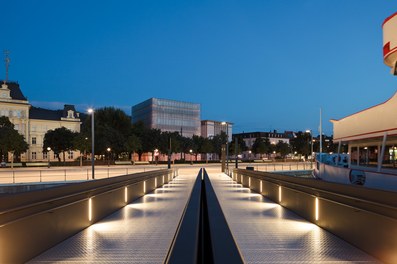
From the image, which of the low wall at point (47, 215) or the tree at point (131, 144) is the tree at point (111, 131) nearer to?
the tree at point (131, 144)

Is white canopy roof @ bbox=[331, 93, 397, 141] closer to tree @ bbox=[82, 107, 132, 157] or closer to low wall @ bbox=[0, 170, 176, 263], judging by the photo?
low wall @ bbox=[0, 170, 176, 263]

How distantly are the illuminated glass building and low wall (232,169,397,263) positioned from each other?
99.9 metres

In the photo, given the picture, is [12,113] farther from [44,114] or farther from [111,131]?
[111,131]

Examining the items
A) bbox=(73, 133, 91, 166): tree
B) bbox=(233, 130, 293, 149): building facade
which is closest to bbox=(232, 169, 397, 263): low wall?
bbox=(73, 133, 91, 166): tree

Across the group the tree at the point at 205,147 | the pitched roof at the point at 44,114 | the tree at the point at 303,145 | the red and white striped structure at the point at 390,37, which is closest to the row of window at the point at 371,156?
the red and white striped structure at the point at 390,37

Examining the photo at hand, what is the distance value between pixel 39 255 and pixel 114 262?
1.27 m

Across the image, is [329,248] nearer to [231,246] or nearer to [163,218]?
[231,246]

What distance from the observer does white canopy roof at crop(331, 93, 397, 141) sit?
2012 centimetres

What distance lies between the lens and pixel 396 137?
850 inches

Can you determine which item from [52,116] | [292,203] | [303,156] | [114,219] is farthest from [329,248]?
Result: [303,156]

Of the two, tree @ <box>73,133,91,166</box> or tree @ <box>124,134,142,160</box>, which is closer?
tree @ <box>73,133,91,166</box>

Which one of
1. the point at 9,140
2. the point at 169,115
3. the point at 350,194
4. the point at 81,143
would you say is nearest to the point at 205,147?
the point at 169,115

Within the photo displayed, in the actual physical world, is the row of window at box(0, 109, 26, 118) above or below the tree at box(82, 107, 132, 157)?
above

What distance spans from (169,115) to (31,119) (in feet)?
129
